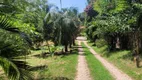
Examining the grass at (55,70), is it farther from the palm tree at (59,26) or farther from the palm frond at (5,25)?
the palm tree at (59,26)

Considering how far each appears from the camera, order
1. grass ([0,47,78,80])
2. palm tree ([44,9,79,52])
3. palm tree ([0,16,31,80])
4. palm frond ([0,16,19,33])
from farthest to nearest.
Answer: palm tree ([44,9,79,52]), grass ([0,47,78,80]), palm frond ([0,16,19,33]), palm tree ([0,16,31,80])

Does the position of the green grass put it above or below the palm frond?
below

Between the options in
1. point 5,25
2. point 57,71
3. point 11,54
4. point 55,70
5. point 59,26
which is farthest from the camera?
point 59,26

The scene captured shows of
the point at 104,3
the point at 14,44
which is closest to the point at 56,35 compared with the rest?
the point at 104,3

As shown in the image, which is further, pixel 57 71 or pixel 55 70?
pixel 55 70

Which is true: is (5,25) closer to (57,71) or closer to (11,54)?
(11,54)

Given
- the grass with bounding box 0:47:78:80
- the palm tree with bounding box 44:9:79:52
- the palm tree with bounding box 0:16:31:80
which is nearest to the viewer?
the palm tree with bounding box 0:16:31:80

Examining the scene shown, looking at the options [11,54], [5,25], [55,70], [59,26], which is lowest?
[55,70]

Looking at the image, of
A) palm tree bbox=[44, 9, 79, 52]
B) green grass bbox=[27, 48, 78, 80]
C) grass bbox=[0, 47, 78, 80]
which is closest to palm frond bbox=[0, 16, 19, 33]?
grass bbox=[0, 47, 78, 80]

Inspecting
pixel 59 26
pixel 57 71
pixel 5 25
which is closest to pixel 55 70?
pixel 57 71

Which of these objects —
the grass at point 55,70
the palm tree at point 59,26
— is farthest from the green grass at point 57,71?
the palm tree at point 59,26

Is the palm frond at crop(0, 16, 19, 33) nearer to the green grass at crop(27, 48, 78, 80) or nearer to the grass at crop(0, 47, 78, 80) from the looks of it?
the grass at crop(0, 47, 78, 80)

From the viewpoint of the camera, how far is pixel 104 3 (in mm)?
33188

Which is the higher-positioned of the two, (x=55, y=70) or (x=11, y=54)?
(x=11, y=54)
